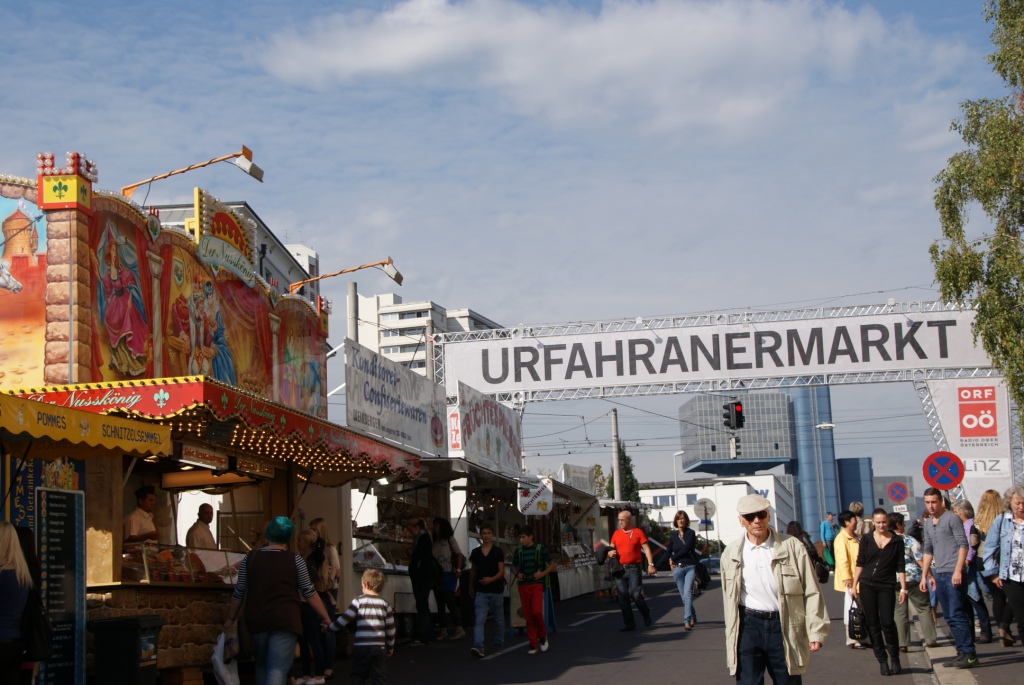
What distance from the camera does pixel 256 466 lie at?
17.3 m

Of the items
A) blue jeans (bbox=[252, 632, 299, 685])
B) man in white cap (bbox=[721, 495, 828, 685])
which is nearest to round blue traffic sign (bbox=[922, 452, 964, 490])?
man in white cap (bbox=[721, 495, 828, 685])

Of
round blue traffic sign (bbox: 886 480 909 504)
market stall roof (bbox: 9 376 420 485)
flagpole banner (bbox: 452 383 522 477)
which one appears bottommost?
round blue traffic sign (bbox: 886 480 909 504)

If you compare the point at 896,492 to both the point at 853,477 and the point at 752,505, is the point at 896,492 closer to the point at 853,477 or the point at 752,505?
the point at 752,505

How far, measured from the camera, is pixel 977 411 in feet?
117

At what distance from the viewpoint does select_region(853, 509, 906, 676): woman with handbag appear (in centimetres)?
1176

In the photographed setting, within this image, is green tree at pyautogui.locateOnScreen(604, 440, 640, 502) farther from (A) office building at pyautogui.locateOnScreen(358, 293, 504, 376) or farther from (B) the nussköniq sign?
(A) office building at pyautogui.locateOnScreen(358, 293, 504, 376)

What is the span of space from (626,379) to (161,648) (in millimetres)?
25015

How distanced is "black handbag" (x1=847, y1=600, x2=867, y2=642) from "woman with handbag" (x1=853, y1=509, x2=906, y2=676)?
2.03 metres

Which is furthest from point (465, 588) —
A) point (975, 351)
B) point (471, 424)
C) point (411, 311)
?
point (411, 311)

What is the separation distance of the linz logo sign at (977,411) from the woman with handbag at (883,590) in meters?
25.4

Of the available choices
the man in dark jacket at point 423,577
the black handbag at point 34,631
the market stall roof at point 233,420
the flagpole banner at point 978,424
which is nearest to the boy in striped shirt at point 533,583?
the man in dark jacket at point 423,577

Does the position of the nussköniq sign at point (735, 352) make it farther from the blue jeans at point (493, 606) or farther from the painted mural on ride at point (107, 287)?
the blue jeans at point (493, 606)

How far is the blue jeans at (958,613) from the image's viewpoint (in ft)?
39.1

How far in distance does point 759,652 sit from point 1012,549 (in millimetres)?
4952
